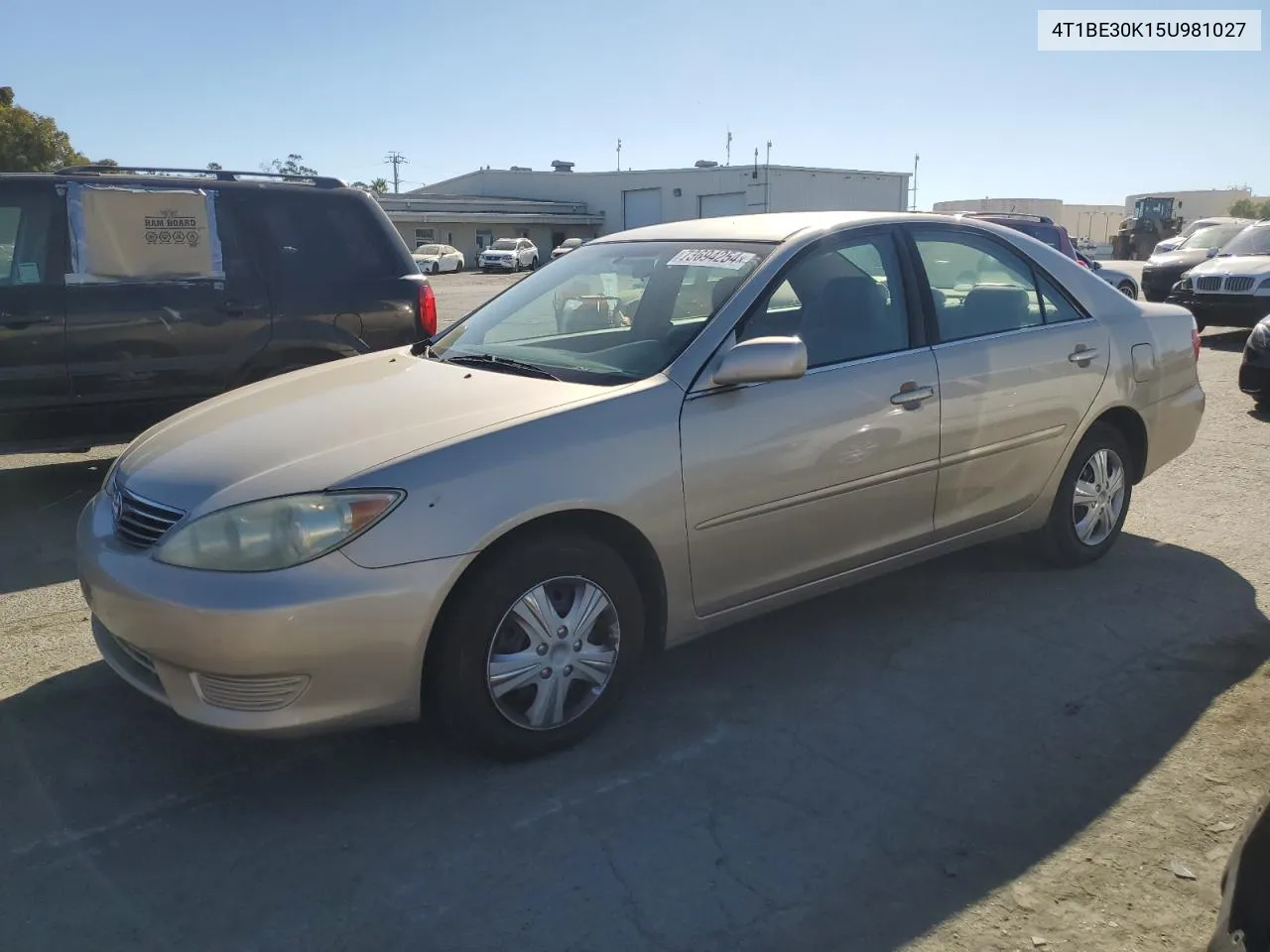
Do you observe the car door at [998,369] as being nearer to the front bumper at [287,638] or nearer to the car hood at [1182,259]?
the front bumper at [287,638]

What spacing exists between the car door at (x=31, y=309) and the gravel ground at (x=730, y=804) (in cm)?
189

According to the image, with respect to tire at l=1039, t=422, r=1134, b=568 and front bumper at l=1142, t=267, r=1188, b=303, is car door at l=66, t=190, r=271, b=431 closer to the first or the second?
tire at l=1039, t=422, r=1134, b=568

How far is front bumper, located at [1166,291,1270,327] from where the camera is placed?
550 inches

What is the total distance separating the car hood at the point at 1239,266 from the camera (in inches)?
555

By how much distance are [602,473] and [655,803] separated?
1010 millimetres

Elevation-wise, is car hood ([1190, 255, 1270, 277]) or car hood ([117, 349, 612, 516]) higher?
car hood ([1190, 255, 1270, 277])

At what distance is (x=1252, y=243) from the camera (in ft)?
50.2

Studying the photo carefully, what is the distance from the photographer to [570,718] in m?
3.40

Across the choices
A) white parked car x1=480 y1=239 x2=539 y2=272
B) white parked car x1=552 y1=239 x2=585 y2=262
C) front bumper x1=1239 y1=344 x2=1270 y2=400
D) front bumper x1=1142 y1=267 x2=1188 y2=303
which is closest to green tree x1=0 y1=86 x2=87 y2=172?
white parked car x1=480 y1=239 x2=539 y2=272

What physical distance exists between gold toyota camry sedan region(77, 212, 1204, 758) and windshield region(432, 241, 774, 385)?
0.02 metres

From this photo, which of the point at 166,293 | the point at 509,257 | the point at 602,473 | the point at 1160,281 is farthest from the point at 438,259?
the point at 602,473

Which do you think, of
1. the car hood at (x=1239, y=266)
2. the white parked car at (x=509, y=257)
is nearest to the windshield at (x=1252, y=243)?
the car hood at (x=1239, y=266)

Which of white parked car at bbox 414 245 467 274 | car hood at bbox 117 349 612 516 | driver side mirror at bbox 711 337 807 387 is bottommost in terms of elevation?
car hood at bbox 117 349 612 516

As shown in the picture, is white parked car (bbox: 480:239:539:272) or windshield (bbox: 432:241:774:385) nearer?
windshield (bbox: 432:241:774:385)
